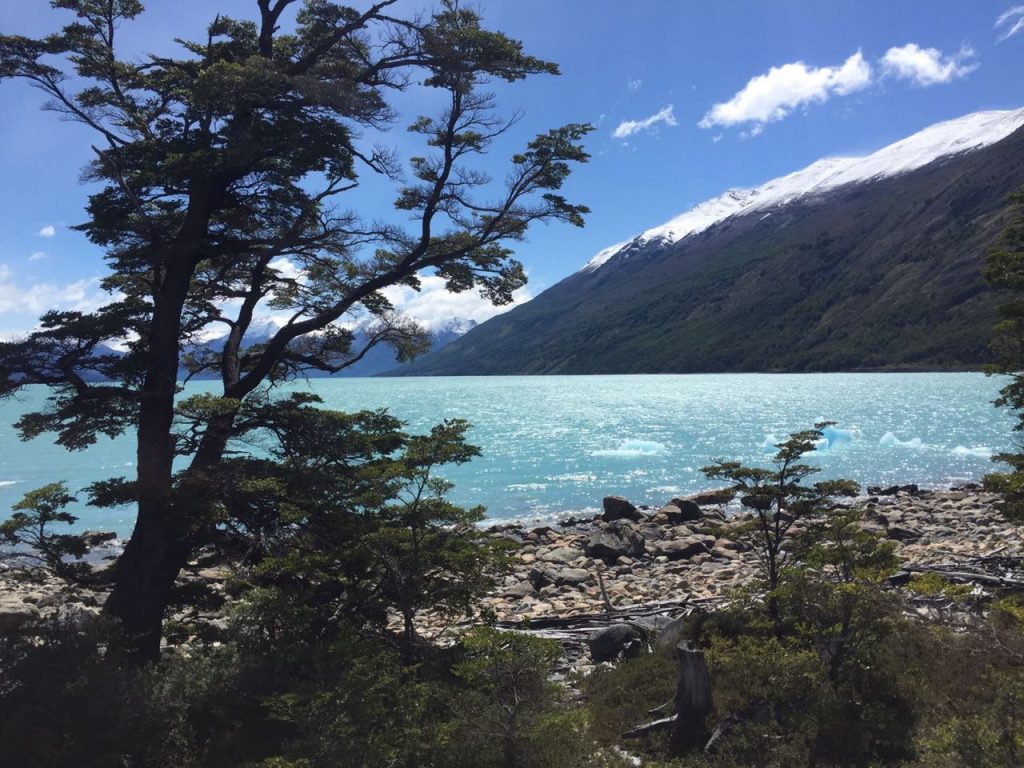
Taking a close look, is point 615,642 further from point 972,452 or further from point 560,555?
point 972,452

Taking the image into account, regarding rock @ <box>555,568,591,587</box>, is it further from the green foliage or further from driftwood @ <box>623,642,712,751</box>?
the green foliage

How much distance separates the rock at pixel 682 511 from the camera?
25594 mm

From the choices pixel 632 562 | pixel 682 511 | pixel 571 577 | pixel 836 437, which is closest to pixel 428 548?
pixel 571 577

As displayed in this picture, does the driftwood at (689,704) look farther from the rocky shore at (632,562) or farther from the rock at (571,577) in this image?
the rock at (571,577)

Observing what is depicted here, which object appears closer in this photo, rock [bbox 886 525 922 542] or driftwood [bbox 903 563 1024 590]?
driftwood [bbox 903 563 1024 590]

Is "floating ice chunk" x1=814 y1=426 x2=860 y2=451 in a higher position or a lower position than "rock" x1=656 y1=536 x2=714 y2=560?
lower

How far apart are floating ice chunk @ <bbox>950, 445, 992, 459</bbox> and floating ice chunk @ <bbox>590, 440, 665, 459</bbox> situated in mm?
19109

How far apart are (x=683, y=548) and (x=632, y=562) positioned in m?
1.97

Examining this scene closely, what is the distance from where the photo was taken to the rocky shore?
1238cm

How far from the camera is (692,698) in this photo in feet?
23.5

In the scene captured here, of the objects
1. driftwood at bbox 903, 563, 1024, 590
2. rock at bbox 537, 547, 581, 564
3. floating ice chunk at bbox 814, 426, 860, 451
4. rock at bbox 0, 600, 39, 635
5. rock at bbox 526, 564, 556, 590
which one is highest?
rock at bbox 0, 600, 39, 635

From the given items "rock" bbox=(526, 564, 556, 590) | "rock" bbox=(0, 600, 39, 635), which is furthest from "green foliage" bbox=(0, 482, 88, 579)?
"rock" bbox=(526, 564, 556, 590)

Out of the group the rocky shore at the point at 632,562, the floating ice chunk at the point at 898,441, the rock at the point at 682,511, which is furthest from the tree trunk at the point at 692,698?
the floating ice chunk at the point at 898,441

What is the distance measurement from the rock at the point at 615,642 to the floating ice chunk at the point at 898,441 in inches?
1760
